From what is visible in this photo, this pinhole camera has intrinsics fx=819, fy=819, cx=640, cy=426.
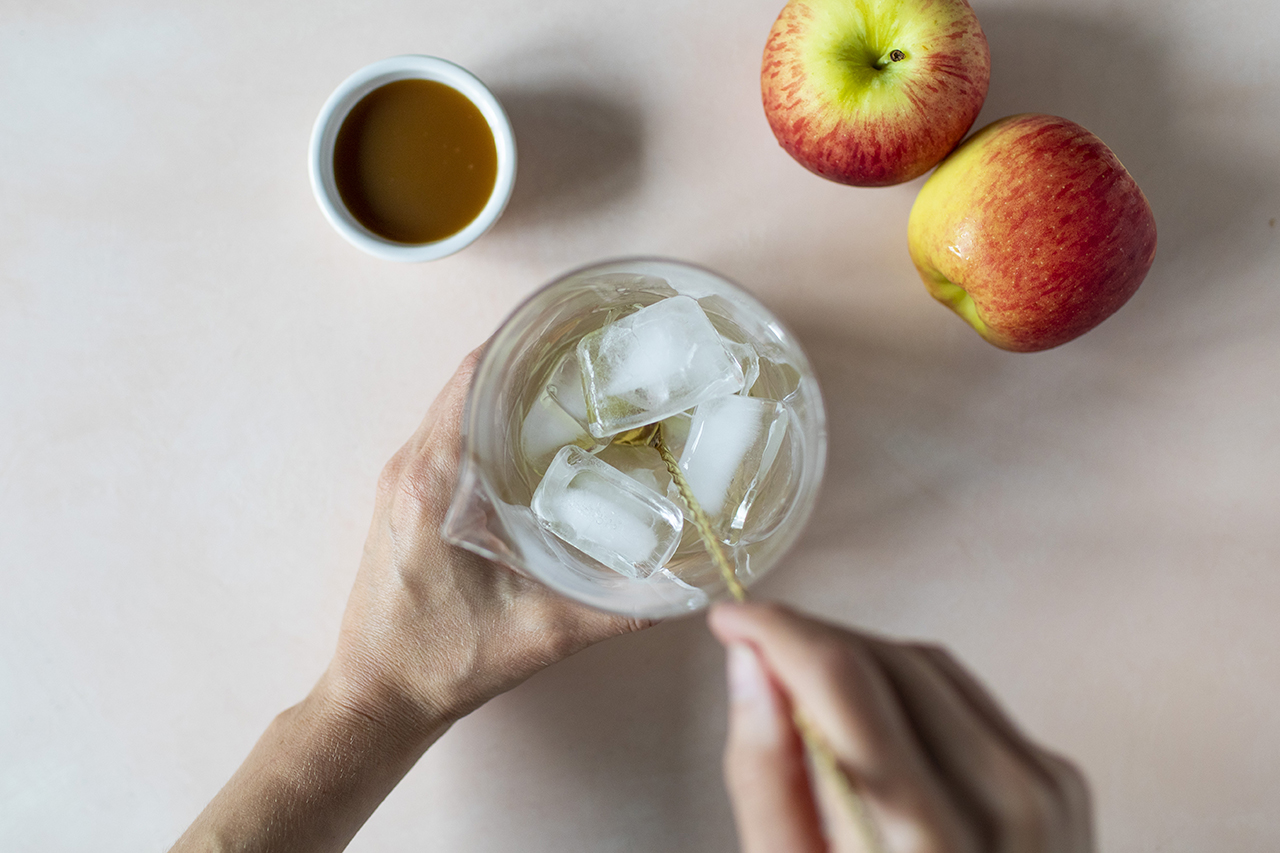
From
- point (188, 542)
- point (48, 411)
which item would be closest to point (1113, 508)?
point (188, 542)

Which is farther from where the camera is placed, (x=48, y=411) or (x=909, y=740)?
(x=48, y=411)

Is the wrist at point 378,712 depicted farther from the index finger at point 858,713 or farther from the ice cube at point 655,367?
the index finger at point 858,713

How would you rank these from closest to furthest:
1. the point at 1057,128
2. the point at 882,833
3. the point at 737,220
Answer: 1. the point at 882,833
2. the point at 1057,128
3. the point at 737,220

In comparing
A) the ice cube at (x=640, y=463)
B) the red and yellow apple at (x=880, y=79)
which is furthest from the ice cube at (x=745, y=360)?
the red and yellow apple at (x=880, y=79)

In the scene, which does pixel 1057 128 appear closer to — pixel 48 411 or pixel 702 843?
pixel 702 843

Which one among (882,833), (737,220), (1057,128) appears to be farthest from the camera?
(737,220)

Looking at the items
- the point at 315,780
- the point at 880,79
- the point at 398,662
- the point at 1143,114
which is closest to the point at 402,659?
the point at 398,662

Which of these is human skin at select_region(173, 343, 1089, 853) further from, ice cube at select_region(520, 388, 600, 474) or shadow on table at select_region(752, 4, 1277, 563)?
shadow on table at select_region(752, 4, 1277, 563)
